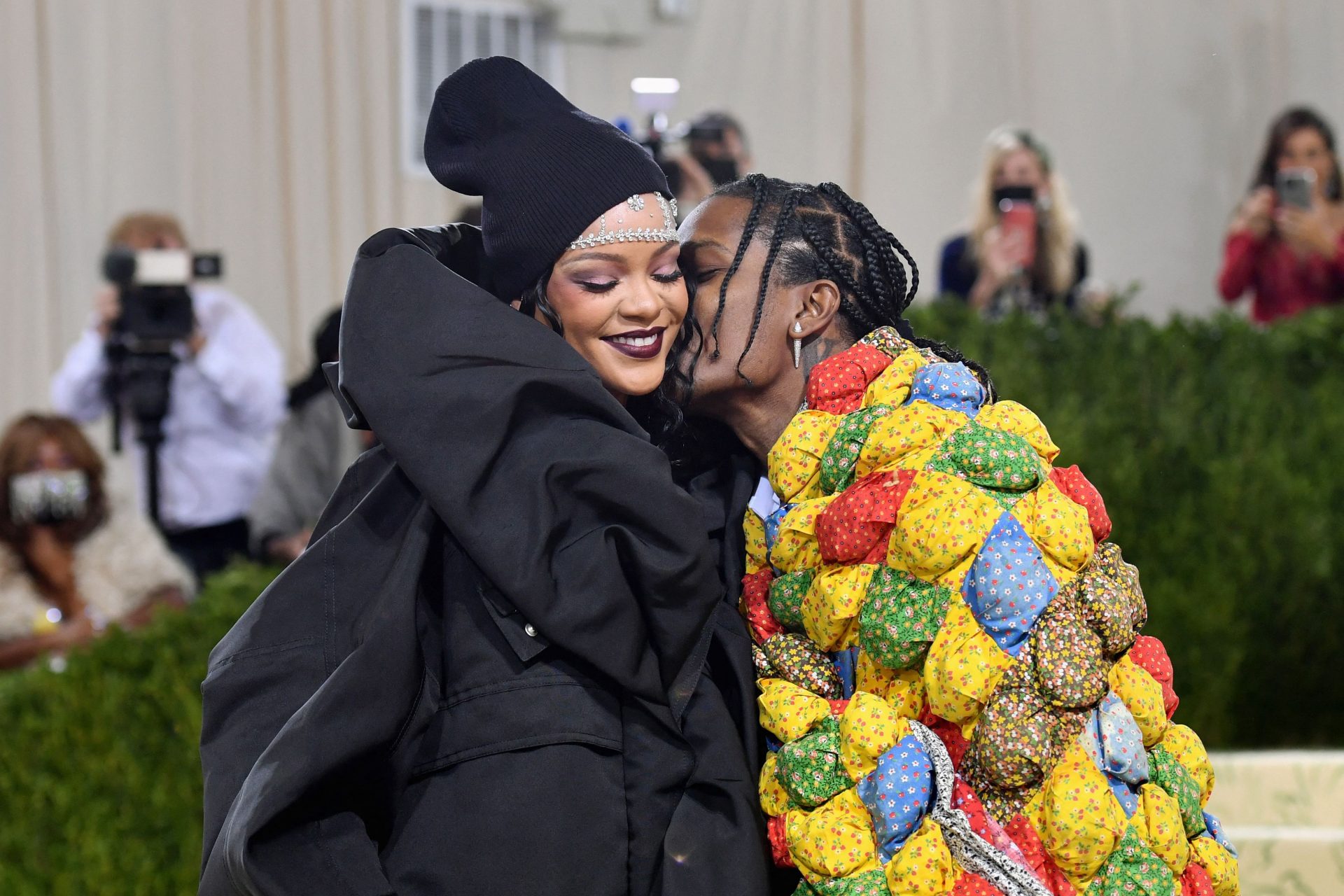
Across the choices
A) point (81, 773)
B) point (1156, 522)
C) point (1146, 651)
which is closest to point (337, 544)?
point (1146, 651)

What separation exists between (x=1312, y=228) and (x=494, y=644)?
4.02 m

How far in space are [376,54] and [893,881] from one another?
5.88 metres

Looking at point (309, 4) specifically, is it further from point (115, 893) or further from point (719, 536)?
point (719, 536)

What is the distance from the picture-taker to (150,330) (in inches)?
192

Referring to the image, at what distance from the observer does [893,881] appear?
184cm

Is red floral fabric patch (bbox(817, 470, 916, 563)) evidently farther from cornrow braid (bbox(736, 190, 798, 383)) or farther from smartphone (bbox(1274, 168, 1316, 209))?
smartphone (bbox(1274, 168, 1316, 209))

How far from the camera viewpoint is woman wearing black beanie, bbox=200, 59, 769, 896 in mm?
1842

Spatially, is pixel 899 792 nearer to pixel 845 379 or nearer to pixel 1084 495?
pixel 1084 495

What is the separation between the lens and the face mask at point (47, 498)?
4527mm

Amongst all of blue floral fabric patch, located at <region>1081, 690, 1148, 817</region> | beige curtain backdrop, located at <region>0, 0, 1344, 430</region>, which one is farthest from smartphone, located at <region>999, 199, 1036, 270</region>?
blue floral fabric patch, located at <region>1081, 690, 1148, 817</region>

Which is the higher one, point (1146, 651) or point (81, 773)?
point (1146, 651)

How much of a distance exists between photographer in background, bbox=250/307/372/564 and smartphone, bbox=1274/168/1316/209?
3.15 m

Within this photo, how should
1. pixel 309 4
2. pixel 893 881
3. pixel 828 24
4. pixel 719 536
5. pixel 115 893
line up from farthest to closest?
pixel 828 24, pixel 309 4, pixel 115 893, pixel 719 536, pixel 893 881

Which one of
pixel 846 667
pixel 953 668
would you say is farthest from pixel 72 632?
pixel 953 668
